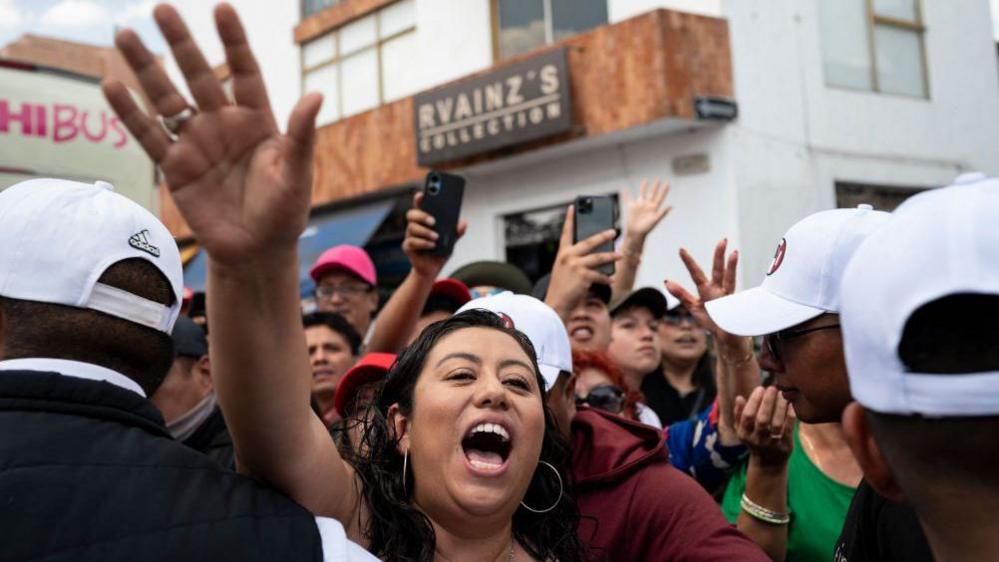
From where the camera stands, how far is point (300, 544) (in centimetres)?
138

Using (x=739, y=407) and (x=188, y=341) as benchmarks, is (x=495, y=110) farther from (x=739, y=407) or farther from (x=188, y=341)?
(x=739, y=407)

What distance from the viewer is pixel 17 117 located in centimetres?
638

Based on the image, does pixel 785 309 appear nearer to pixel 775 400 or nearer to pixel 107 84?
pixel 775 400

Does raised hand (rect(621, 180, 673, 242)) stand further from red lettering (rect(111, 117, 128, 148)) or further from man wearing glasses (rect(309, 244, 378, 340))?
red lettering (rect(111, 117, 128, 148))

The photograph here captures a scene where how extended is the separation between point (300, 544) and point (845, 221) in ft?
4.53

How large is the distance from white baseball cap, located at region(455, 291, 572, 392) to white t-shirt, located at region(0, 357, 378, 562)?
3.97 feet

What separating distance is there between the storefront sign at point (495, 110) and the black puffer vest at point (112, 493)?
9325 millimetres

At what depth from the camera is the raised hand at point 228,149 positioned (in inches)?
49.0

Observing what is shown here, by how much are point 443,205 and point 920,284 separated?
2.53 meters

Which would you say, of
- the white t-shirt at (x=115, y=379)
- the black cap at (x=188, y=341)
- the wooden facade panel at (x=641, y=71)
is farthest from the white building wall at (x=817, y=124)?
the white t-shirt at (x=115, y=379)

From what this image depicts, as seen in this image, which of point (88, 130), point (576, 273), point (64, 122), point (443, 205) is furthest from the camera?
point (88, 130)

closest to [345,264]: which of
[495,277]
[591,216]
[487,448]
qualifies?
[495,277]

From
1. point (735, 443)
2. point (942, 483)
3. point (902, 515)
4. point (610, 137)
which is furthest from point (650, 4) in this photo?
point (942, 483)

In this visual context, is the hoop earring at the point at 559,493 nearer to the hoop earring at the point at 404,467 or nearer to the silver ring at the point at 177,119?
the hoop earring at the point at 404,467
